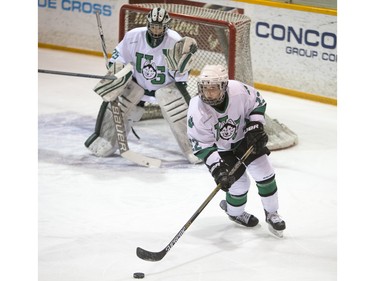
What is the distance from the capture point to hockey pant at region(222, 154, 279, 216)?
3.77 metres

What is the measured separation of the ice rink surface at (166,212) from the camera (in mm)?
3512

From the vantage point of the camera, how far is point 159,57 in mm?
4930

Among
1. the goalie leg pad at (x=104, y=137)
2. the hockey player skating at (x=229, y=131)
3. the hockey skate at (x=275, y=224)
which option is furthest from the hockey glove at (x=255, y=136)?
the goalie leg pad at (x=104, y=137)

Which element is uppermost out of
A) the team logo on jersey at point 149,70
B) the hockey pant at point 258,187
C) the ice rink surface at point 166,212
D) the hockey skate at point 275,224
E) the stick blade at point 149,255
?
the team logo on jersey at point 149,70

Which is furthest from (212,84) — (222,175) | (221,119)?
(222,175)

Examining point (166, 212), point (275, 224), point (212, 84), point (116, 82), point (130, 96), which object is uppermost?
point (212, 84)

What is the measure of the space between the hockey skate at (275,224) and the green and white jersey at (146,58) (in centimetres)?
135

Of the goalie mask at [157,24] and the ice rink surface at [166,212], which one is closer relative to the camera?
the ice rink surface at [166,212]

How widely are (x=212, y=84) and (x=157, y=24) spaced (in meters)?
1.48

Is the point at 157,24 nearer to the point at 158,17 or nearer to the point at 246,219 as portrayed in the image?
the point at 158,17

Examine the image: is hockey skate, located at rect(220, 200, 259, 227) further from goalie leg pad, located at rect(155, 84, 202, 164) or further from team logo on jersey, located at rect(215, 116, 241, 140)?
goalie leg pad, located at rect(155, 84, 202, 164)

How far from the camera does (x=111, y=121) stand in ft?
17.1

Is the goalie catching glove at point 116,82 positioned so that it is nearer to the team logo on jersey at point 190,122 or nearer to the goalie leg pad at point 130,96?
the goalie leg pad at point 130,96
